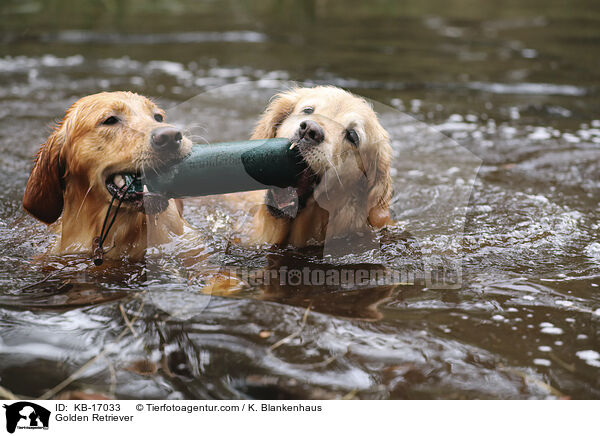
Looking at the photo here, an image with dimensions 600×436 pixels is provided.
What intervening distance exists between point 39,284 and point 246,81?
5.94 metres

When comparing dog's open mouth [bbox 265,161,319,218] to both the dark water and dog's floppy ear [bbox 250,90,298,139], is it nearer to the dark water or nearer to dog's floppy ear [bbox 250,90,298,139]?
the dark water

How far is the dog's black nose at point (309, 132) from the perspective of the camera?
3.98 m

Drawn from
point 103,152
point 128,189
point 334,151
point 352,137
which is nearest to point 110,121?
point 103,152

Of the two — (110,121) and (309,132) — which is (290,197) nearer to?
(309,132)

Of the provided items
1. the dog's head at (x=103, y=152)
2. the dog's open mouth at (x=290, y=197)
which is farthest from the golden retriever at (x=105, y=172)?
the dog's open mouth at (x=290, y=197)

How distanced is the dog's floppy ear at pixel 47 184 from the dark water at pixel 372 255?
1.18ft

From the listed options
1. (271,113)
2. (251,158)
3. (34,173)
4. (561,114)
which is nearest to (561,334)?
(251,158)

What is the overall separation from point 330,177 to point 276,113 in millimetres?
820

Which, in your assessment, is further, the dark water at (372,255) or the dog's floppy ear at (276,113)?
the dog's floppy ear at (276,113)

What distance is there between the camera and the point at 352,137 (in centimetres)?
433
